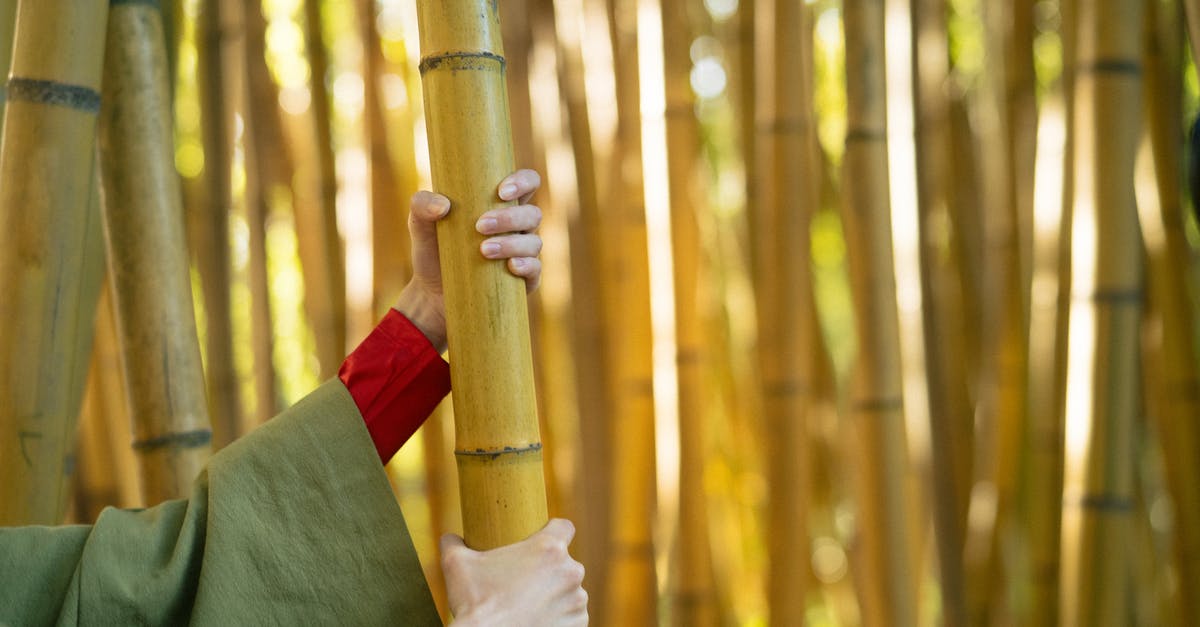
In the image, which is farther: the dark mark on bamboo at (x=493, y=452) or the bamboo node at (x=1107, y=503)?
the bamboo node at (x=1107, y=503)

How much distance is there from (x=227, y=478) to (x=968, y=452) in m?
1.10

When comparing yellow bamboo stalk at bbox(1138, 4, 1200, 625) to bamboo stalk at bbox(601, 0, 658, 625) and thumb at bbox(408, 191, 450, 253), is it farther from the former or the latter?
thumb at bbox(408, 191, 450, 253)

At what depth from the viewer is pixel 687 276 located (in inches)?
51.4

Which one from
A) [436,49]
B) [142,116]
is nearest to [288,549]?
[436,49]

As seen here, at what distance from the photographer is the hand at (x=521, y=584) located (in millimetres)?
595

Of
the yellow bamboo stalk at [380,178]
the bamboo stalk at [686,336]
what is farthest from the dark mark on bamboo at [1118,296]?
the yellow bamboo stalk at [380,178]

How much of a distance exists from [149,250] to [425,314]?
0.31 meters

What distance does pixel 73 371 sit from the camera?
0.90 meters

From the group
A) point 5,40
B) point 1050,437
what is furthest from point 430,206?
point 1050,437

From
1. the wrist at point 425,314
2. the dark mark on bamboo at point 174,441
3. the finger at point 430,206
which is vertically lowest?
the dark mark on bamboo at point 174,441

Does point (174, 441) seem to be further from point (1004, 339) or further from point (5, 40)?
point (1004, 339)

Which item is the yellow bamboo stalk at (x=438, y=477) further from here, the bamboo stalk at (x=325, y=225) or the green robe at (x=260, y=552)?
the green robe at (x=260, y=552)

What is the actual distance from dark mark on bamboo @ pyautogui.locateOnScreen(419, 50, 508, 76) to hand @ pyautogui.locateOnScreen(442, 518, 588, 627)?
10.7 inches

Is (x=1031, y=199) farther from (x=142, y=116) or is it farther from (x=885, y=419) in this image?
(x=142, y=116)
